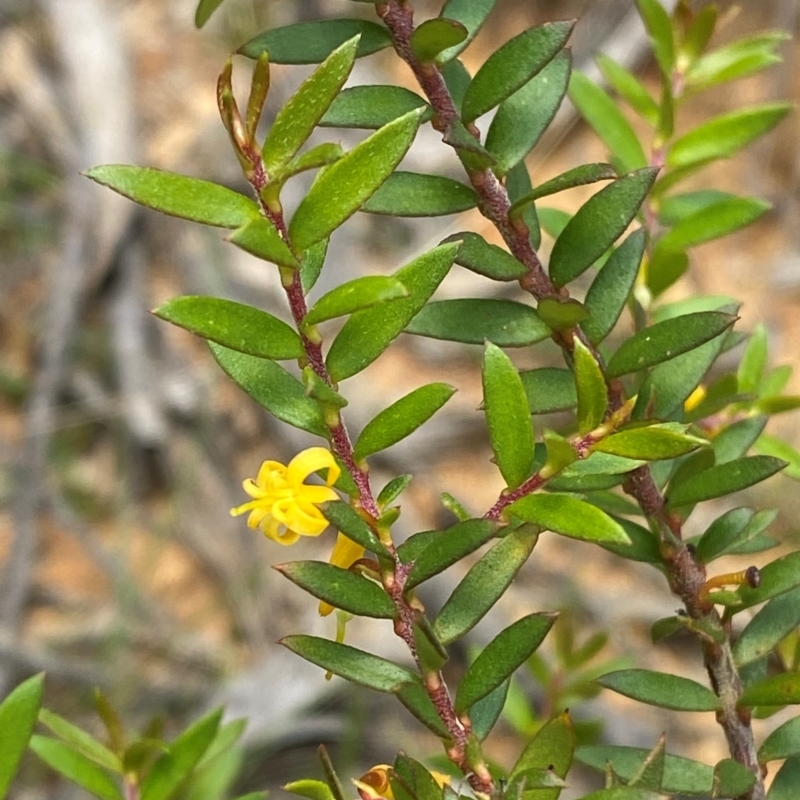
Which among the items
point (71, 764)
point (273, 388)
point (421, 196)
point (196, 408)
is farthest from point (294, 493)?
point (196, 408)

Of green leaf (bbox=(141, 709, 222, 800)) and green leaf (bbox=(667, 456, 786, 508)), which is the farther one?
green leaf (bbox=(141, 709, 222, 800))

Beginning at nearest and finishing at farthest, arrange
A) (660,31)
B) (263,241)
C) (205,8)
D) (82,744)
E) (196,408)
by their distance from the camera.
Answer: (263,241)
(205,8)
(82,744)
(660,31)
(196,408)

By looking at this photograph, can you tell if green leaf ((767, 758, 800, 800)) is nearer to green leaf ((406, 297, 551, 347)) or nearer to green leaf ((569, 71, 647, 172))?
green leaf ((406, 297, 551, 347))

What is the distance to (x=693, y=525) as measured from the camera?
1979mm

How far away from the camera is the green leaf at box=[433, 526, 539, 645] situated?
1.34 ft

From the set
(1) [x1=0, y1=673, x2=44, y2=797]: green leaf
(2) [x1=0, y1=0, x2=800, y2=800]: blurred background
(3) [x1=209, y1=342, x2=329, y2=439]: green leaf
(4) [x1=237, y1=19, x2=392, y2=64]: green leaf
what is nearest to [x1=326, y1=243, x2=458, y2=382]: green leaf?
(3) [x1=209, y1=342, x2=329, y2=439]: green leaf

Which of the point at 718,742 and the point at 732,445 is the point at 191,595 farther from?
the point at 732,445

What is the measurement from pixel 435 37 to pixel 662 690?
33 centimetres

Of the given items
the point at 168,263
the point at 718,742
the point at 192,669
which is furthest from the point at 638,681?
the point at 168,263

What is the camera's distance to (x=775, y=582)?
1.54ft

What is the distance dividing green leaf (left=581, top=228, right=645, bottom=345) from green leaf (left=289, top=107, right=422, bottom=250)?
16cm

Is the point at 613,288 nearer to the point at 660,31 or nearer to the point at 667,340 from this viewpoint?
the point at 667,340

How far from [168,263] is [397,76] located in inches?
31.9

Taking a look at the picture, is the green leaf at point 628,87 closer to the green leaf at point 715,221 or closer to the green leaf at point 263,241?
the green leaf at point 715,221
